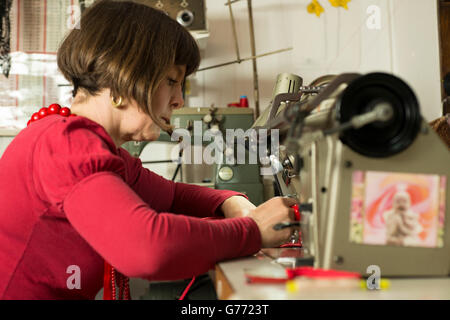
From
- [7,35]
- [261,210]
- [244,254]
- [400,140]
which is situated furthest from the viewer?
[7,35]

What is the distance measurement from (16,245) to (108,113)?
1.16 feet

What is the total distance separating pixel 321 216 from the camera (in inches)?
29.0

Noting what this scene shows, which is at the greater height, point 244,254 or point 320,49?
point 320,49

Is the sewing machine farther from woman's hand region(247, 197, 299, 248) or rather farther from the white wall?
woman's hand region(247, 197, 299, 248)

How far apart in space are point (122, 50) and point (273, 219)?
51 centimetres

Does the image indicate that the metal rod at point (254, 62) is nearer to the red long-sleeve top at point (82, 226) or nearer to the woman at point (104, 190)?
the woman at point (104, 190)

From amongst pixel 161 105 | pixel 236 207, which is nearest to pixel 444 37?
pixel 236 207

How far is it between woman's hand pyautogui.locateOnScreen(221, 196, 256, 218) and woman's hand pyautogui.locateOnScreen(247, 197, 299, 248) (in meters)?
0.22

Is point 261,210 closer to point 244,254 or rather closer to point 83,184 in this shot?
point 244,254

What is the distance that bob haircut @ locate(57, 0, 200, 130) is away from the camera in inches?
37.8

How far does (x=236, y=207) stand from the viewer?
3.96 ft

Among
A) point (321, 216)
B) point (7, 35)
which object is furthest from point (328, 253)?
point (7, 35)

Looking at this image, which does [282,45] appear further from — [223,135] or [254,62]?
[223,135]

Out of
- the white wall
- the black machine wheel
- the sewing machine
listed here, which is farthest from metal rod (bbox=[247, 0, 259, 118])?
the black machine wheel
